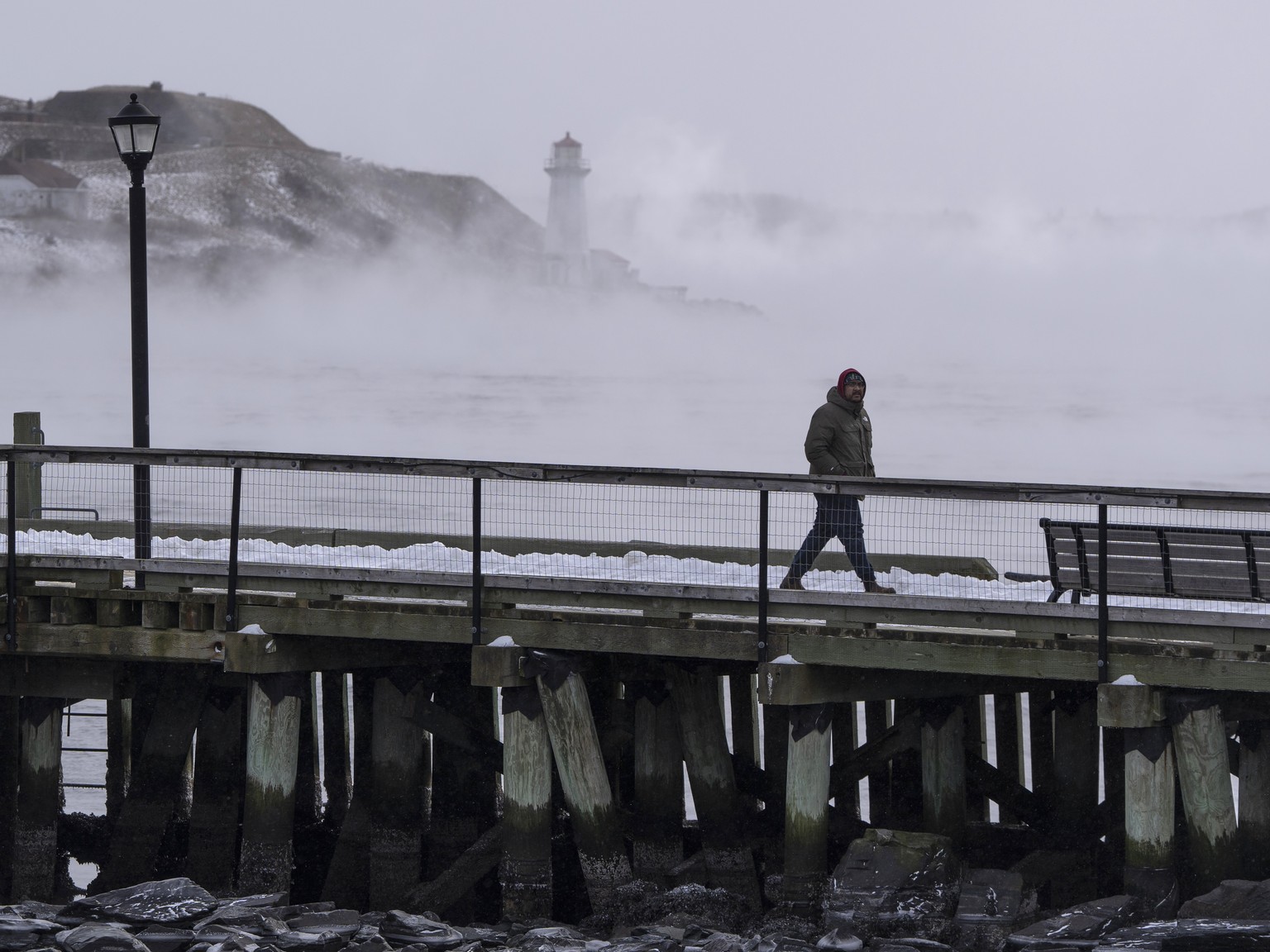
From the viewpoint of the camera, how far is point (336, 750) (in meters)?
15.7

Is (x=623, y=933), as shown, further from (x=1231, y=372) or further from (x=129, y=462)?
(x=1231, y=372)

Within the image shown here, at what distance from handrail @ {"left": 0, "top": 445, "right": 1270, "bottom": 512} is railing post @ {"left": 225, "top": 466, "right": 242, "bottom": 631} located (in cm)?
17

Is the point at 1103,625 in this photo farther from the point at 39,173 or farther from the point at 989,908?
the point at 39,173

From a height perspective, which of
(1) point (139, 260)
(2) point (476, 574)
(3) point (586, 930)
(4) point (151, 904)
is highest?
(1) point (139, 260)

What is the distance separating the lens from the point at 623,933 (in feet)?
37.0

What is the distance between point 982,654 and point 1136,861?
1.43m

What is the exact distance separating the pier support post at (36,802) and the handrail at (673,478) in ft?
7.36

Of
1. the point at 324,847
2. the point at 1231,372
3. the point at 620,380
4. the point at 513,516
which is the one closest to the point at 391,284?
the point at 620,380

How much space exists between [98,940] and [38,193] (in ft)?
550

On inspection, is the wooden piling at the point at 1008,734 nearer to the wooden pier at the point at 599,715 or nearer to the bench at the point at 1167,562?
the wooden pier at the point at 599,715

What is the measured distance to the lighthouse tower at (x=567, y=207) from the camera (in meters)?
147

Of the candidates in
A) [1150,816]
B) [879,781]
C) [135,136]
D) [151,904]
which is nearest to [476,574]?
[151,904]

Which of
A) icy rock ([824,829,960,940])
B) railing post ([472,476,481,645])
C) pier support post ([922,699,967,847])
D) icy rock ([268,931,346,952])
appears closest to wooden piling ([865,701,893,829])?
pier support post ([922,699,967,847])

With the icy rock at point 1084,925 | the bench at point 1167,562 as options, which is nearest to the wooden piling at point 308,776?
the icy rock at point 1084,925
